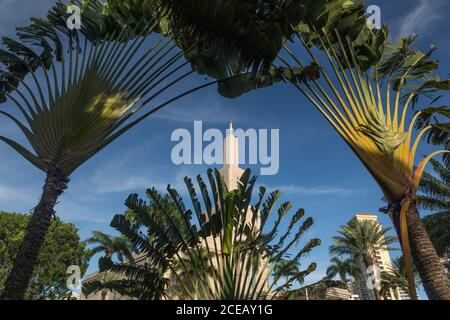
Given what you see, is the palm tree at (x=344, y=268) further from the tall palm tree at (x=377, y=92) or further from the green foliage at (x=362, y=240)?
the tall palm tree at (x=377, y=92)

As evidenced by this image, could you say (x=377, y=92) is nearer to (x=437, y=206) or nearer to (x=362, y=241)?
(x=437, y=206)

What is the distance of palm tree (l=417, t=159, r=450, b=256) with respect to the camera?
55.0 feet

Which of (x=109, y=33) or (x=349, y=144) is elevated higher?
(x=109, y=33)

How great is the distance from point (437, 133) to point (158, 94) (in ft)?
25.2

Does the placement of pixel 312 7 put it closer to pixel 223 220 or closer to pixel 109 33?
pixel 109 33

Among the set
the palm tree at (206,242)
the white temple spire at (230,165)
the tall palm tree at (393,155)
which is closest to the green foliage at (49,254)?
the palm tree at (206,242)

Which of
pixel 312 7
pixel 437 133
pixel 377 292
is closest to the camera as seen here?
pixel 312 7

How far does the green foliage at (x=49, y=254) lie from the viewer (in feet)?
69.5

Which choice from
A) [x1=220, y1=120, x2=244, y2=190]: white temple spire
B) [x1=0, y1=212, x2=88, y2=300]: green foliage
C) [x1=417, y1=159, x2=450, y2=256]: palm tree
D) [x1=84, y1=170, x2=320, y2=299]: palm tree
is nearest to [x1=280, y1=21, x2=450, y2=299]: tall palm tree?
[x1=84, y1=170, x2=320, y2=299]: palm tree

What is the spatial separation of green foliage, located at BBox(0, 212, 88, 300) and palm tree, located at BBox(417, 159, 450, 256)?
24.4 m

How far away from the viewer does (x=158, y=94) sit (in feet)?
23.1

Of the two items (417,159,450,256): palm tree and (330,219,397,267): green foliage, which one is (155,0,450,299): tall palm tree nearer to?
(417,159,450,256): palm tree
